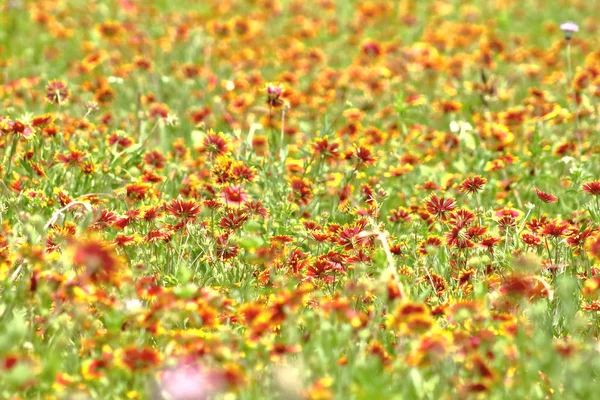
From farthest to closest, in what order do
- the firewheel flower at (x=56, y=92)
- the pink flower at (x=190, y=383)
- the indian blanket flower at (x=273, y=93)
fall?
the firewheel flower at (x=56, y=92) < the indian blanket flower at (x=273, y=93) < the pink flower at (x=190, y=383)

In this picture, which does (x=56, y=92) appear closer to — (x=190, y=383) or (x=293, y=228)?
(x=293, y=228)

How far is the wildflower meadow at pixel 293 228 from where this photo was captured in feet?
7.66

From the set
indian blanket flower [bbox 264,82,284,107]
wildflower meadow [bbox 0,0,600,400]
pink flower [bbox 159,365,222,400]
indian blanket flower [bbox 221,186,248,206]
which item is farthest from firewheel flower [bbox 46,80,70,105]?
pink flower [bbox 159,365,222,400]

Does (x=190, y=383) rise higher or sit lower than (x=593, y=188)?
higher

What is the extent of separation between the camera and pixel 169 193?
4445 mm

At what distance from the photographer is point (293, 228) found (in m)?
3.56

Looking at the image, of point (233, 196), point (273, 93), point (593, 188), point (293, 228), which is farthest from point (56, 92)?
point (593, 188)

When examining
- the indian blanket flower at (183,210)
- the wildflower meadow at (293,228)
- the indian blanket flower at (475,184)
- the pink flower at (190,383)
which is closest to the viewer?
the pink flower at (190,383)

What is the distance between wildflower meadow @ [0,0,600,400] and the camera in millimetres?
2334

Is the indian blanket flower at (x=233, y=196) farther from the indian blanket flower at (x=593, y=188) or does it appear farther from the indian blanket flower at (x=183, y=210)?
the indian blanket flower at (x=593, y=188)

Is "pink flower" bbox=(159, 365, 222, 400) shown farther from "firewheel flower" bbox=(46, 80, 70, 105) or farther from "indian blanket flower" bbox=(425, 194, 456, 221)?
"firewheel flower" bbox=(46, 80, 70, 105)

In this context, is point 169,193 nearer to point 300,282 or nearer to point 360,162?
point 360,162

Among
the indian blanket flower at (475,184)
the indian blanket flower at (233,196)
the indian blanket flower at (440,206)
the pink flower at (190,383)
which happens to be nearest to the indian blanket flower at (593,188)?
the indian blanket flower at (475,184)

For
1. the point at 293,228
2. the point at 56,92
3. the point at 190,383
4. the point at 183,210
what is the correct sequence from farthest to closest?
1. the point at 56,92
2. the point at 293,228
3. the point at 183,210
4. the point at 190,383
